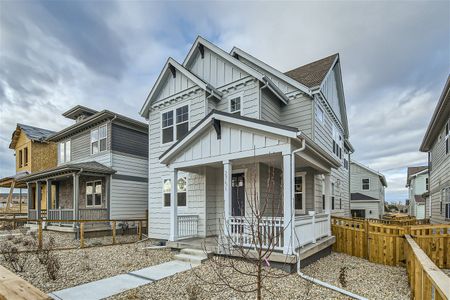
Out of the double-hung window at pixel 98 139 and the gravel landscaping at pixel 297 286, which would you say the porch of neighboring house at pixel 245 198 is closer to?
the gravel landscaping at pixel 297 286

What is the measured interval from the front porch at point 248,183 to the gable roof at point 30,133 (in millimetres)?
14673

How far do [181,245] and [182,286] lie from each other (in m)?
3.14

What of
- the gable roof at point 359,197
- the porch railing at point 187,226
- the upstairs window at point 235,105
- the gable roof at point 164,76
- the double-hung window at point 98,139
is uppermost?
the gable roof at point 164,76

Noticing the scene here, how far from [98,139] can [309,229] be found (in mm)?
12826

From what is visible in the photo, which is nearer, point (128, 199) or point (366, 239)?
point (366, 239)

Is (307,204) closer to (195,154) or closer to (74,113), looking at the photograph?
(195,154)

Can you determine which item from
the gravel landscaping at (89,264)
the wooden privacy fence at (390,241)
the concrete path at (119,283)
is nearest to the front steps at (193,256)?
the concrete path at (119,283)

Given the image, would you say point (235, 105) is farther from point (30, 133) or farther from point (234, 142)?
point (30, 133)

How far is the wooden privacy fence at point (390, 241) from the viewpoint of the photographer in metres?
7.66

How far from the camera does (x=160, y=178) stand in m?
11.9

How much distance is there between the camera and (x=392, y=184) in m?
55.2

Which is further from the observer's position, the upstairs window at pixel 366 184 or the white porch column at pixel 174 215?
the upstairs window at pixel 366 184

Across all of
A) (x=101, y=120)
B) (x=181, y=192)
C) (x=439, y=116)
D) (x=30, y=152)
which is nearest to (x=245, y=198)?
(x=181, y=192)

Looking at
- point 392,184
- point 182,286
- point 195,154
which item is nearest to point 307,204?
point 195,154
